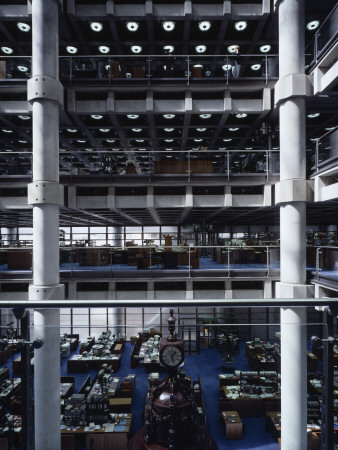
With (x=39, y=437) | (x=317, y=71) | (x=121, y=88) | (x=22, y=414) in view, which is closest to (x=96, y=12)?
(x=121, y=88)

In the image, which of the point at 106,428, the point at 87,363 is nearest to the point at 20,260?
the point at 87,363

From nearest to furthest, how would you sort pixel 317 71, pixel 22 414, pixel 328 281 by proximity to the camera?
pixel 22 414, pixel 328 281, pixel 317 71

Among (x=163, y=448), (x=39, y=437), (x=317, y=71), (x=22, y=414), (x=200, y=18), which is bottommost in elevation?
(x=39, y=437)

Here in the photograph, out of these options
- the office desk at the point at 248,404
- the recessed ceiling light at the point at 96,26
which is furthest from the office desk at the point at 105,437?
the recessed ceiling light at the point at 96,26

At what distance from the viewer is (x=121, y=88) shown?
43.0 feet

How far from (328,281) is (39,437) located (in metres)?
11.1

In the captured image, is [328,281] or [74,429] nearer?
[328,281]

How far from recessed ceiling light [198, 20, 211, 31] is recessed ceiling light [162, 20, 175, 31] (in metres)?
1.26

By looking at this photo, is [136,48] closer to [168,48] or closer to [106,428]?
[168,48]

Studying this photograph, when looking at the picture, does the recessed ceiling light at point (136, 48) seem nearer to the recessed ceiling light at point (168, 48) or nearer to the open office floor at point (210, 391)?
the recessed ceiling light at point (168, 48)

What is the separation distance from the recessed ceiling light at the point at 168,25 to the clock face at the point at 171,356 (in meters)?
15.4

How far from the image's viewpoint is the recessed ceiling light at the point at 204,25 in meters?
14.1

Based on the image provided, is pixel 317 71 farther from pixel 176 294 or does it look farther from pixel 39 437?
pixel 39 437

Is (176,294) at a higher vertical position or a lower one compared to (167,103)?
lower
